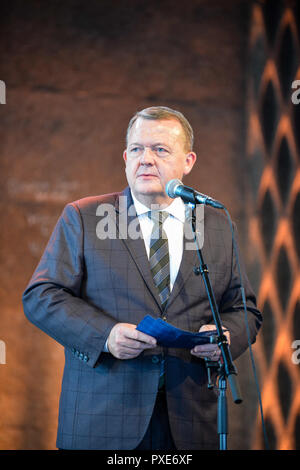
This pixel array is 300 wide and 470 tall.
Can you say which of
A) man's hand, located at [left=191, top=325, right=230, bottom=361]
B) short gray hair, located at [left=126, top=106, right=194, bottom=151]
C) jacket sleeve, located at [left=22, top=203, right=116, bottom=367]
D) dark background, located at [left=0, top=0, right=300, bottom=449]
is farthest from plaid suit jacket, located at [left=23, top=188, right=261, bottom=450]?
dark background, located at [left=0, top=0, right=300, bottom=449]

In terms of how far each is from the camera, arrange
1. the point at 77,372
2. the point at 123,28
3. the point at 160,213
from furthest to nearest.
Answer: the point at 123,28
the point at 160,213
the point at 77,372

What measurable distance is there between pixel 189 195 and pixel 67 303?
1.92 ft

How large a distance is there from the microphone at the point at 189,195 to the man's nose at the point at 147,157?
0.31m

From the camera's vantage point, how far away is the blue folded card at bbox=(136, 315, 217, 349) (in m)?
1.63

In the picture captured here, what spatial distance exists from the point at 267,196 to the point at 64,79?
1489 mm

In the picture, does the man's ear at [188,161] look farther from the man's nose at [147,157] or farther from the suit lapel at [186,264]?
the suit lapel at [186,264]

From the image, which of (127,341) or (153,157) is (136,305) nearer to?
(127,341)

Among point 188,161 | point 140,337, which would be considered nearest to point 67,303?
point 140,337

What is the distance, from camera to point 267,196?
3.34 meters

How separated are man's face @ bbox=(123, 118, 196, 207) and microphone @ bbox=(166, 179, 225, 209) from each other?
0.91 feet

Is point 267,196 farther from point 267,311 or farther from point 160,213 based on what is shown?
point 160,213

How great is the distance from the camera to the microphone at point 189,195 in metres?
1.74

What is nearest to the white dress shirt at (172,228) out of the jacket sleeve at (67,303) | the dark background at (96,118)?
the jacket sleeve at (67,303)
